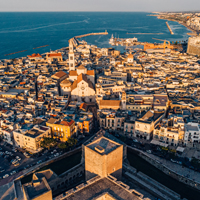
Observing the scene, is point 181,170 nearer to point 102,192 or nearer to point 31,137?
point 102,192

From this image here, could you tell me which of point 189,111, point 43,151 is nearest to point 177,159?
point 189,111

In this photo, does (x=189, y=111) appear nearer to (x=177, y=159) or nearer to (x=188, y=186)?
(x=177, y=159)

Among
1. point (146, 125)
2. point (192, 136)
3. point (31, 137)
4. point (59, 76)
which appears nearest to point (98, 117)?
point (146, 125)

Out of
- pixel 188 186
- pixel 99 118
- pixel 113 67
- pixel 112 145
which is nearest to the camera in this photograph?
pixel 112 145

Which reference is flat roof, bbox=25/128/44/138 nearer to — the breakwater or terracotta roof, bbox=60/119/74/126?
terracotta roof, bbox=60/119/74/126

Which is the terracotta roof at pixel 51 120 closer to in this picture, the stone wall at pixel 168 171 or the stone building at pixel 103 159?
the stone wall at pixel 168 171

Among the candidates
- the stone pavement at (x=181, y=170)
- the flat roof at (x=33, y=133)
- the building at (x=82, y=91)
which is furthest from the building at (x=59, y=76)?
the stone pavement at (x=181, y=170)

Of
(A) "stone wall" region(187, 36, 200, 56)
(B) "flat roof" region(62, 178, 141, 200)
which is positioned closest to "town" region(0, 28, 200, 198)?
(B) "flat roof" region(62, 178, 141, 200)
